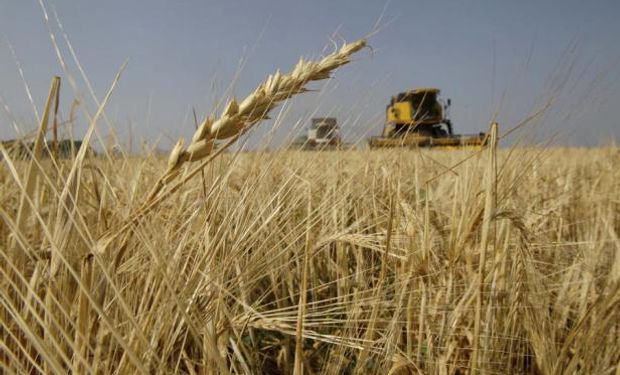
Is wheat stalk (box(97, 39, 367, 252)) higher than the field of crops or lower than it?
higher

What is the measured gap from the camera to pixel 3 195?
69 cm

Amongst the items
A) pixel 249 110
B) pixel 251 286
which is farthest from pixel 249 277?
pixel 249 110

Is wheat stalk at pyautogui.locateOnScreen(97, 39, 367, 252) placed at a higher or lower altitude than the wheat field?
higher

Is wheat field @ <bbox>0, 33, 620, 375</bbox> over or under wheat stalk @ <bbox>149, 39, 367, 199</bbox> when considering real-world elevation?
under

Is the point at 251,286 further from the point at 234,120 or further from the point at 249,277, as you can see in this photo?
the point at 234,120

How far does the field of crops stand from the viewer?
348 millimetres

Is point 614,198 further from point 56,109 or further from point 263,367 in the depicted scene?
point 56,109

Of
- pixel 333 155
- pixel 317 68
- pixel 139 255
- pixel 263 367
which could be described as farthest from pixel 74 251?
pixel 333 155

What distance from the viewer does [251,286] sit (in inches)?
27.9

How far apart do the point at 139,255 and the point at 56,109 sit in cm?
18

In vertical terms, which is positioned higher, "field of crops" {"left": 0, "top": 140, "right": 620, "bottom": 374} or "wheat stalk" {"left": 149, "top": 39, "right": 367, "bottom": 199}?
"wheat stalk" {"left": 149, "top": 39, "right": 367, "bottom": 199}

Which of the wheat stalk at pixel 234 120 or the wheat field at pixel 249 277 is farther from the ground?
the wheat stalk at pixel 234 120

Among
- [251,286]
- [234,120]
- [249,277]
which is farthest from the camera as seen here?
[251,286]

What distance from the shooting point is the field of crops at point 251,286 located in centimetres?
35
